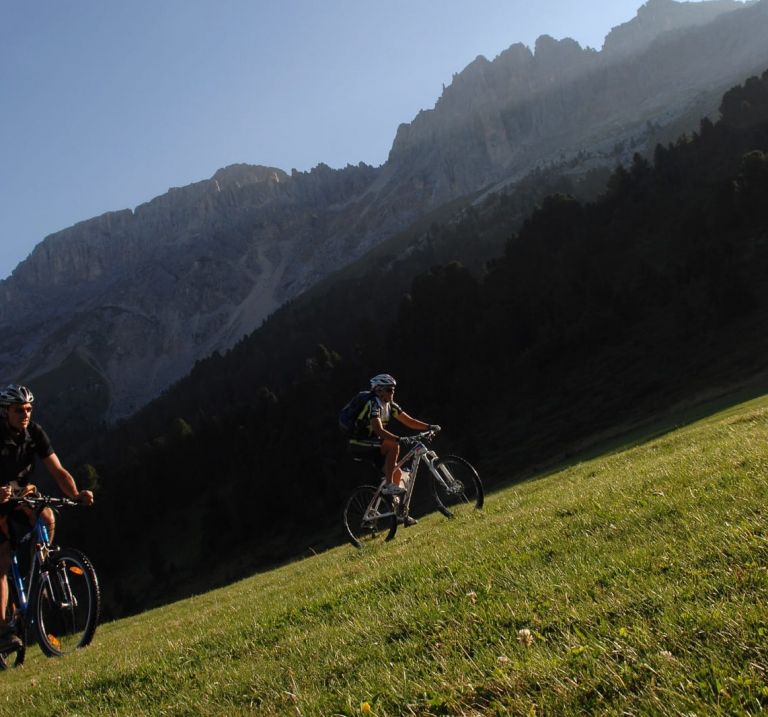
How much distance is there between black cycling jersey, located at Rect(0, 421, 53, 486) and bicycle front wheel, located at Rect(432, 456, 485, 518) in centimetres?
869

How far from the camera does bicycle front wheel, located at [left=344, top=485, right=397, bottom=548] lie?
15891 millimetres

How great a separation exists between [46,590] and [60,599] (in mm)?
259

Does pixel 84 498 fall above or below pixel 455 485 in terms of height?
above

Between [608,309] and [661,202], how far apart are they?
2828 centimetres

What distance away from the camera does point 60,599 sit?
10.6 meters

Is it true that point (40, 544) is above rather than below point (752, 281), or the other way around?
above

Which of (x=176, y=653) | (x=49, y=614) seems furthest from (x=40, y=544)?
(x=176, y=653)

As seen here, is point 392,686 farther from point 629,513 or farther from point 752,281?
point 752,281

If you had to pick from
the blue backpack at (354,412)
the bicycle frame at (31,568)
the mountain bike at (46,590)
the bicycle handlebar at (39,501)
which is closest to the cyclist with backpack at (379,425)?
A: the blue backpack at (354,412)

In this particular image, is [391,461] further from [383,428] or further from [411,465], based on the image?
[383,428]

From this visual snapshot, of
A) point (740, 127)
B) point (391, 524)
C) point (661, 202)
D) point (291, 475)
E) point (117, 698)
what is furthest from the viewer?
point (740, 127)

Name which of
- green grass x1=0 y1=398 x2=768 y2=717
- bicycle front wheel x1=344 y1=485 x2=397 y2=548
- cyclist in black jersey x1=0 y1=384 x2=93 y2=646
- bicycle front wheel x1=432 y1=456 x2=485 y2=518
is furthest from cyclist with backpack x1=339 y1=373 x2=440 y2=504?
cyclist in black jersey x1=0 y1=384 x2=93 y2=646

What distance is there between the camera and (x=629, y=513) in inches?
315

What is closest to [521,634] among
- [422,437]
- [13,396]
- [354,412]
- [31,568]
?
[31,568]
